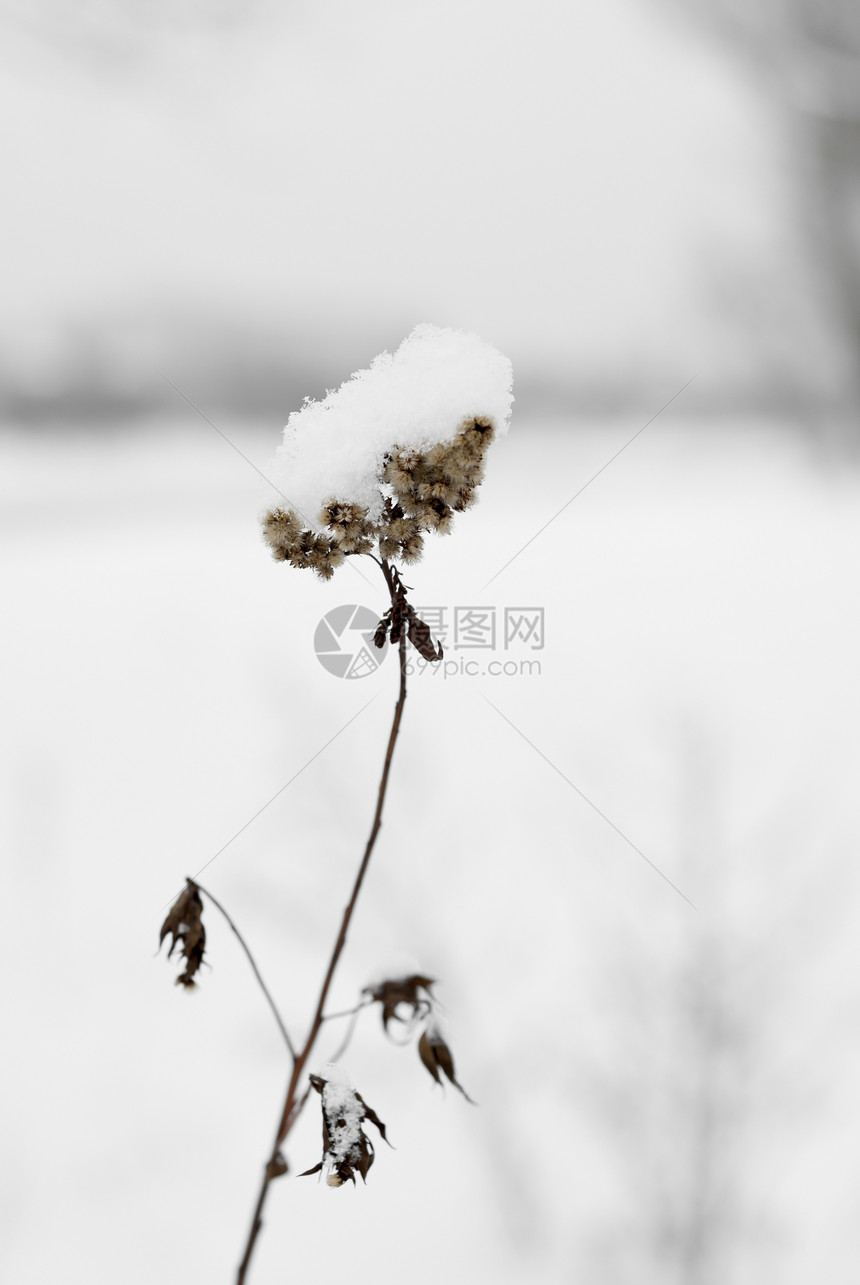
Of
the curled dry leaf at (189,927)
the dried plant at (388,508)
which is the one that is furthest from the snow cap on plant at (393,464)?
the curled dry leaf at (189,927)

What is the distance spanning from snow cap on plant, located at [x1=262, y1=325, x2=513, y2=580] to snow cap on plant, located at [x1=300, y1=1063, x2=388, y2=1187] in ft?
0.94

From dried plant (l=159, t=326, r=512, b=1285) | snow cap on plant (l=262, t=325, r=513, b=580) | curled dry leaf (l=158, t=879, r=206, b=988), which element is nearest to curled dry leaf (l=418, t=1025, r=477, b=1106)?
dried plant (l=159, t=326, r=512, b=1285)

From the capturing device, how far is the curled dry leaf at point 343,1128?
0.44 meters

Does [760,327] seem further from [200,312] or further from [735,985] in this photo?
[735,985]

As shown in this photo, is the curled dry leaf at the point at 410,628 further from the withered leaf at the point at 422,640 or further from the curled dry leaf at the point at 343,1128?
the curled dry leaf at the point at 343,1128

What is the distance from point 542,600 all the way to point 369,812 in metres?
0.61

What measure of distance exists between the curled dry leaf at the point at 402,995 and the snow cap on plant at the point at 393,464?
0.75ft

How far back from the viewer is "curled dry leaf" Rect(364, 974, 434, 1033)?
408 mm

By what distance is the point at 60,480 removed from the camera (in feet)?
6.77

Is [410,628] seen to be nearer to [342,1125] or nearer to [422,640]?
[422,640]

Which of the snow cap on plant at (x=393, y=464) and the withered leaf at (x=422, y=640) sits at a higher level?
the snow cap on plant at (x=393, y=464)

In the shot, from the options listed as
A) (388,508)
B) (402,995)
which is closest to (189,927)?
(402,995)

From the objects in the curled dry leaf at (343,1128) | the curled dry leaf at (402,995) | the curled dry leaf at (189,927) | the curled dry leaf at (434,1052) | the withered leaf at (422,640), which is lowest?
the curled dry leaf at (343,1128)

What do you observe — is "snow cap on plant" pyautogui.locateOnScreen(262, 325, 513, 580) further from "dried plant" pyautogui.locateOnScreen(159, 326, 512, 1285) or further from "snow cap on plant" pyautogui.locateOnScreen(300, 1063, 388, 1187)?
"snow cap on plant" pyautogui.locateOnScreen(300, 1063, 388, 1187)
